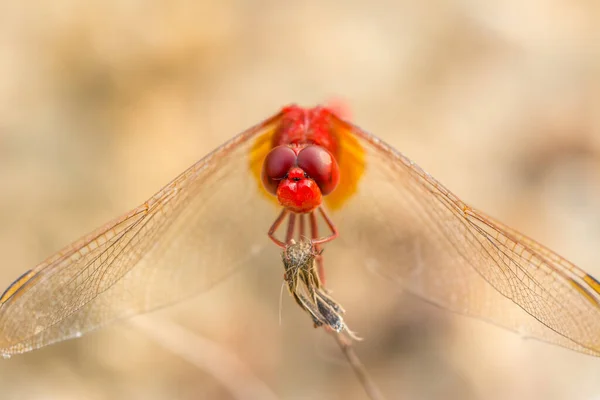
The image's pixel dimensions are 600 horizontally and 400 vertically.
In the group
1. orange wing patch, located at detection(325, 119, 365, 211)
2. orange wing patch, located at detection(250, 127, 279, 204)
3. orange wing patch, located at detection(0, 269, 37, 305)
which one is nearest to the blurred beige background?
orange wing patch, located at detection(325, 119, 365, 211)

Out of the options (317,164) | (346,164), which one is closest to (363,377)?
(346,164)

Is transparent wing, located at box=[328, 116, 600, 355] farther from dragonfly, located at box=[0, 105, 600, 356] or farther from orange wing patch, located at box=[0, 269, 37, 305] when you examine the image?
orange wing patch, located at box=[0, 269, 37, 305]

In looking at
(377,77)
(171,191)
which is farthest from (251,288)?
(377,77)

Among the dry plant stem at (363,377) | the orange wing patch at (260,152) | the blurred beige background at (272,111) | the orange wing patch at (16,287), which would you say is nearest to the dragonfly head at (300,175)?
the orange wing patch at (260,152)

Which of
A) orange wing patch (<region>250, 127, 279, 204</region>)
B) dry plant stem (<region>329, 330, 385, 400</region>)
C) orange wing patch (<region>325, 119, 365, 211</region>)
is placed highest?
orange wing patch (<region>250, 127, 279, 204</region>)

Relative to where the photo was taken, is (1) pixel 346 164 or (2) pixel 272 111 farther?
(2) pixel 272 111

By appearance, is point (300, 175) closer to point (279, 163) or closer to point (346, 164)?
point (279, 163)

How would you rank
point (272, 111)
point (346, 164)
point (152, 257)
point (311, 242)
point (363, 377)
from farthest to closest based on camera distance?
point (272, 111)
point (363, 377)
point (346, 164)
point (152, 257)
point (311, 242)

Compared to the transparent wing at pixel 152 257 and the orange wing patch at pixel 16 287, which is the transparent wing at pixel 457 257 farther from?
the orange wing patch at pixel 16 287
